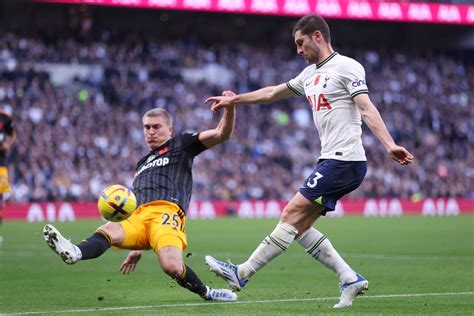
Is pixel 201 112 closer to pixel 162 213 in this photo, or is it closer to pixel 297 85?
pixel 297 85

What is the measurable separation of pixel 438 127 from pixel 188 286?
34888mm

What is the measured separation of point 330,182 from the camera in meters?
8.14

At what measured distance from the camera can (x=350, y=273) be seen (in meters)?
8.34

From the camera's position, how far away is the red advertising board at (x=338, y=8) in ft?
119

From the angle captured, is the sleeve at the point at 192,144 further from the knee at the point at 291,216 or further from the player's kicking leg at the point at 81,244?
the knee at the point at 291,216

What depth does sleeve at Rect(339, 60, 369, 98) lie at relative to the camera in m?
8.03

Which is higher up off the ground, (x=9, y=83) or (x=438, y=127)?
(x=9, y=83)

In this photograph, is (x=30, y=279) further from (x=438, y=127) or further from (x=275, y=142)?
(x=438, y=127)

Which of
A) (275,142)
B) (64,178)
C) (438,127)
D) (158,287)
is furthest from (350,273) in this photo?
(438,127)

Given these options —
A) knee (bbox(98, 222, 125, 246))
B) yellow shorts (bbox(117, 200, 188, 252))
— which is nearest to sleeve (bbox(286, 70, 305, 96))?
yellow shorts (bbox(117, 200, 188, 252))

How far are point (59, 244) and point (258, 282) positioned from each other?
3838 mm

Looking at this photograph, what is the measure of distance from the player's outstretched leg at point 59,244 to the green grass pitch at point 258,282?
50cm

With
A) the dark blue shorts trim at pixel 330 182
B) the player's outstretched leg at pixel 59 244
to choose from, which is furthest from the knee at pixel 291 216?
the player's outstretched leg at pixel 59 244

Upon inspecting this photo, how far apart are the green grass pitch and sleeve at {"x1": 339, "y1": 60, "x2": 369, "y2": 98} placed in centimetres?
192
